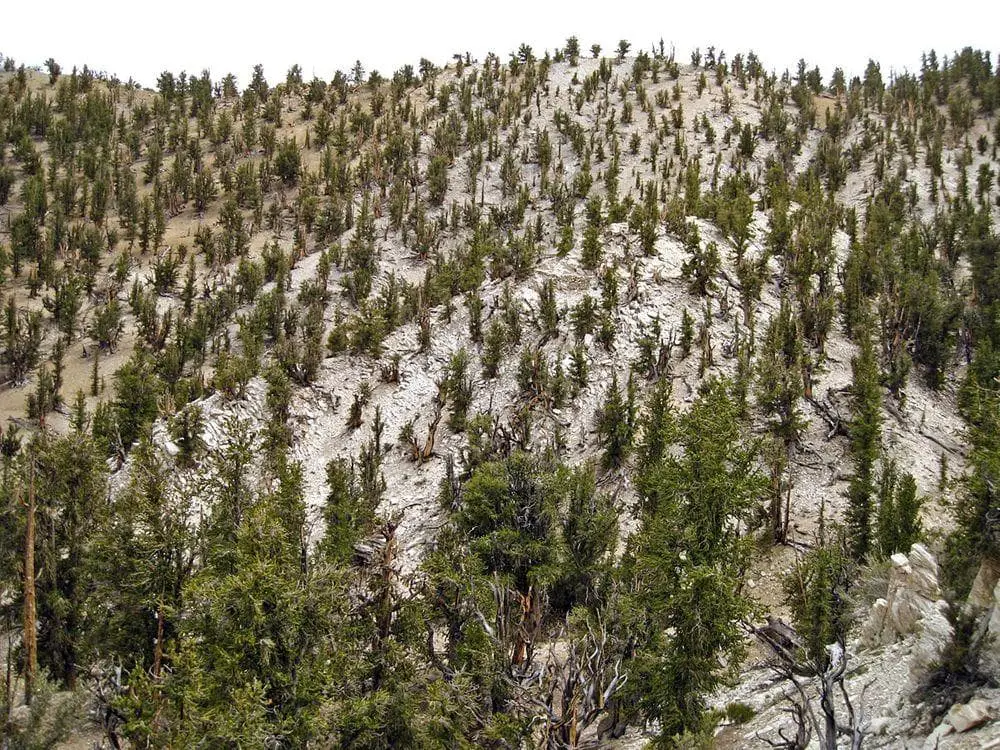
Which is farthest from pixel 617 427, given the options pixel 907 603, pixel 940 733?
pixel 940 733

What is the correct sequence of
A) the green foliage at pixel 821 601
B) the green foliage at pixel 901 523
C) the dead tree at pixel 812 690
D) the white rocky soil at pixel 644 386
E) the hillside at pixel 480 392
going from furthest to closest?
the green foliage at pixel 901 523 → the green foliage at pixel 821 601 → the white rocky soil at pixel 644 386 → the hillside at pixel 480 392 → the dead tree at pixel 812 690

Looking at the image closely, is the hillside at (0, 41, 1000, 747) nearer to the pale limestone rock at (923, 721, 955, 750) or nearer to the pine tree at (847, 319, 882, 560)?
the pine tree at (847, 319, 882, 560)

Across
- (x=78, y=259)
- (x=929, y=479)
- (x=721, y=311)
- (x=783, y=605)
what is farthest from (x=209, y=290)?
(x=929, y=479)

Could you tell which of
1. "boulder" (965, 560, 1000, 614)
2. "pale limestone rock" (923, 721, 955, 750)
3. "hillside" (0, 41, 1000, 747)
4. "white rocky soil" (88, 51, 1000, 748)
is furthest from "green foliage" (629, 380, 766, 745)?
"boulder" (965, 560, 1000, 614)

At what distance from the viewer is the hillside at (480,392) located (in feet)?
45.9

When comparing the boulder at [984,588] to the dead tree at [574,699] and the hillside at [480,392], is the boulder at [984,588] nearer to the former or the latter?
the hillside at [480,392]

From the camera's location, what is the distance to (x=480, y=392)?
98.8ft

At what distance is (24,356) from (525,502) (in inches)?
1053

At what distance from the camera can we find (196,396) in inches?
1147

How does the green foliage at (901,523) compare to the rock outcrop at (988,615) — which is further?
the green foliage at (901,523)

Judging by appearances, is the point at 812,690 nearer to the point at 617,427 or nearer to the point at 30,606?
the point at 617,427

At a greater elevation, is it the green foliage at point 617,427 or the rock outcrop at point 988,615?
the green foliage at point 617,427

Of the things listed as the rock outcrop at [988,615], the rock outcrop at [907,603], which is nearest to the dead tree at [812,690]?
the rock outcrop at [907,603]

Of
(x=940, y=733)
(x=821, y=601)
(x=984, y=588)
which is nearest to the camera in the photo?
(x=940, y=733)
